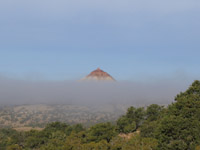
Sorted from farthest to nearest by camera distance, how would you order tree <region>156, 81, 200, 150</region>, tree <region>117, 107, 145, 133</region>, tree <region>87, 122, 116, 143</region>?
tree <region>117, 107, 145, 133</region> < tree <region>87, 122, 116, 143</region> < tree <region>156, 81, 200, 150</region>

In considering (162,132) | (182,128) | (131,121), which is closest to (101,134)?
(131,121)

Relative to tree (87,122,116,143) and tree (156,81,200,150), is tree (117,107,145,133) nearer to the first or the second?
tree (87,122,116,143)

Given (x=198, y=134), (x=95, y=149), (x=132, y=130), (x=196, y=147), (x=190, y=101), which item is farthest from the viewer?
(x=132, y=130)

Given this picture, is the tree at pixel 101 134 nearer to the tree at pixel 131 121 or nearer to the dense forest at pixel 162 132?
the dense forest at pixel 162 132

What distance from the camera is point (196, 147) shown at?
30.8 m

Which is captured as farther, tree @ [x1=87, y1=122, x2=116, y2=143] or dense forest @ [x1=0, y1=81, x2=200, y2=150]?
tree @ [x1=87, y1=122, x2=116, y2=143]

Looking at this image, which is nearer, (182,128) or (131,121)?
(182,128)

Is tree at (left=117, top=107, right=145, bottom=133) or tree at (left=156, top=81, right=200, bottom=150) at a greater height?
tree at (left=156, top=81, right=200, bottom=150)

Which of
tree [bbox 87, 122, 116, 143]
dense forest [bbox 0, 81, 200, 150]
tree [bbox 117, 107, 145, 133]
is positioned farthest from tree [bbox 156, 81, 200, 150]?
tree [bbox 117, 107, 145, 133]

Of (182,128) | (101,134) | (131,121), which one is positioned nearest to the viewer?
(182,128)

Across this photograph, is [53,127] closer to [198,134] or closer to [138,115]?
[138,115]

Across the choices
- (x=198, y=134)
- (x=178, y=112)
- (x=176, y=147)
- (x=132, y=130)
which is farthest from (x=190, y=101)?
(x=132, y=130)

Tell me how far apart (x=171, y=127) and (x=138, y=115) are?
38.6 m

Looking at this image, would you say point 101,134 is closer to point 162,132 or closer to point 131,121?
point 131,121
